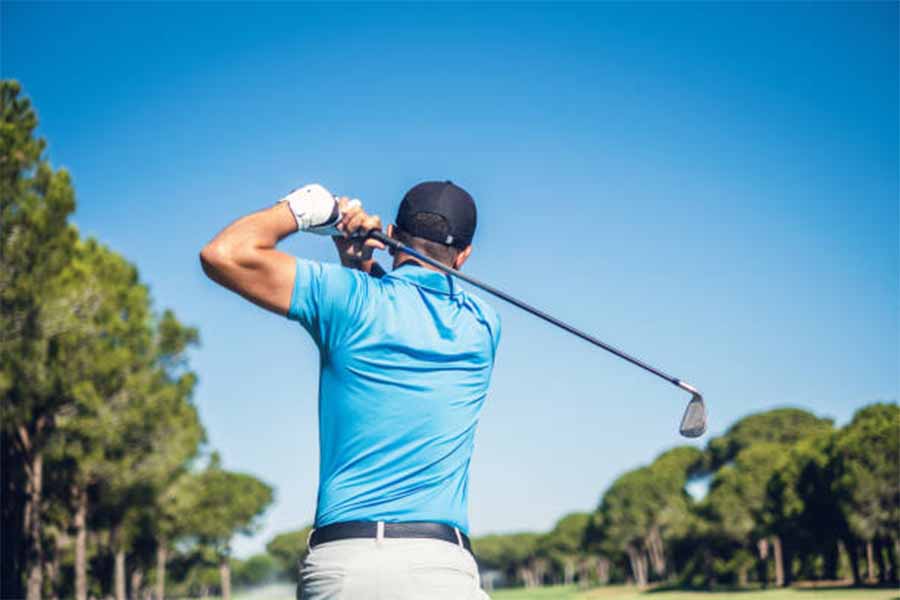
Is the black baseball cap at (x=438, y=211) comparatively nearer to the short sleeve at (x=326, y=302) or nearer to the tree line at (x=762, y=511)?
the short sleeve at (x=326, y=302)

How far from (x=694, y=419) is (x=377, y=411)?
2.23 metres

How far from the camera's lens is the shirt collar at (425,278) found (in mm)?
3645

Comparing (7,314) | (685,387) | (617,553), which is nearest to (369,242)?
(685,387)

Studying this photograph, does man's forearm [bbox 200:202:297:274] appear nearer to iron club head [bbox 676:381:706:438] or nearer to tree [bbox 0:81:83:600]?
iron club head [bbox 676:381:706:438]

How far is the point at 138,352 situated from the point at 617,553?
292 feet

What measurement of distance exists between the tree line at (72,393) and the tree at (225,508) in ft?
31.9

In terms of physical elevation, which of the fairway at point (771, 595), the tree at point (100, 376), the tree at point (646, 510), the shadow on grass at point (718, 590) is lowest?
the shadow on grass at point (718, 590)

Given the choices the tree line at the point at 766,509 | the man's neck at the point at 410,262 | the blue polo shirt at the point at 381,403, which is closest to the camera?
the blue polo shirt at the point at 381,403

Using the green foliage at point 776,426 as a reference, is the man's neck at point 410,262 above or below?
below

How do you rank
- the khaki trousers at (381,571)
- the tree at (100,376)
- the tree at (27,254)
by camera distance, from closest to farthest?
the khaki trousers at (381,571), the tree at (27,254), the tree at (100,376)

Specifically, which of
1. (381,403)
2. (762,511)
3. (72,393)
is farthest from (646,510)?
(381,403)

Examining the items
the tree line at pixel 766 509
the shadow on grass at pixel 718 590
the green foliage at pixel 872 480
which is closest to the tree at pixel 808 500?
the tree line at pixel 766 509

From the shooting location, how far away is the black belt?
3.21 m

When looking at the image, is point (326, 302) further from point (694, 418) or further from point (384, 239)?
point (694, 418)
